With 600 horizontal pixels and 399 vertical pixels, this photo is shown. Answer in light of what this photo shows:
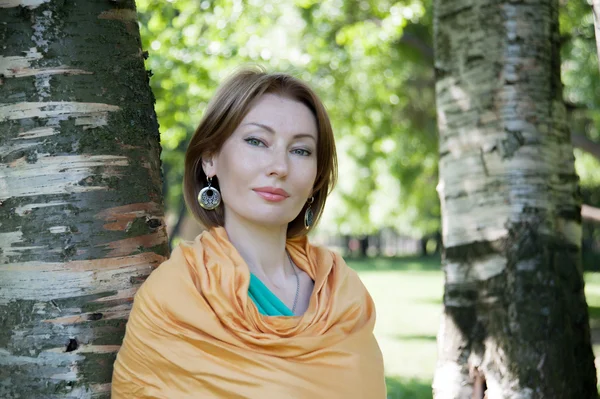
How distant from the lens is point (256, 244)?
235cm

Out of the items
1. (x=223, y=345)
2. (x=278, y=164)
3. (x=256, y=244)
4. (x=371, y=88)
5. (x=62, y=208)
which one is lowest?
(x=223, y=345)

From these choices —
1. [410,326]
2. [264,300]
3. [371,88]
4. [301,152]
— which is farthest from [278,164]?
[371,88]

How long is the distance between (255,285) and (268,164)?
355 millimetres

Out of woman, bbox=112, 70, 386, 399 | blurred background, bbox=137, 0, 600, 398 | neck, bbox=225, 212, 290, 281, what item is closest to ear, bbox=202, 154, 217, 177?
woman, bbox=112, 70, 386, 399

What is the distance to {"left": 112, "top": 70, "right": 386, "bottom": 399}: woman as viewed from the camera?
1.97 metres

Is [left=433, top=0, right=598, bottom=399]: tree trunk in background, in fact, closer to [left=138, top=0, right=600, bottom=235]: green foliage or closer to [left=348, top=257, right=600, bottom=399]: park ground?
[left=138, top=0, right=600, bottom=235]: green foliage

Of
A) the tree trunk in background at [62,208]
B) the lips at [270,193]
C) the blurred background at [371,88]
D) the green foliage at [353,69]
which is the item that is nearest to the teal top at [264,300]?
the lips at [270,193]

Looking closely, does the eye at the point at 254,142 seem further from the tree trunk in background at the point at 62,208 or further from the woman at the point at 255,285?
the tree trunk in background at the point at 62,208

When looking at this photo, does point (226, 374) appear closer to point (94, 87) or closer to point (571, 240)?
point (94, 87)

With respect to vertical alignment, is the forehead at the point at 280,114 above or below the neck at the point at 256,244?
above

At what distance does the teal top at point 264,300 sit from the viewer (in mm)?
2176

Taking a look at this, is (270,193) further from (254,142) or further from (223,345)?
(223,345)

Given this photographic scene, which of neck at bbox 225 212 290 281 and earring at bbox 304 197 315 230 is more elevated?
earring at bbox 304 197 315 230

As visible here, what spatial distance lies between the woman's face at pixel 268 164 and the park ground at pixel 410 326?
180 inches
